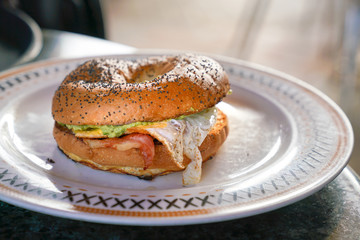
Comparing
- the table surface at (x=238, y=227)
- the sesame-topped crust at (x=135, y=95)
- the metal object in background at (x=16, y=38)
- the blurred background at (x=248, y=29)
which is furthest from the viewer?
the blurred background at (x=248, y=29)

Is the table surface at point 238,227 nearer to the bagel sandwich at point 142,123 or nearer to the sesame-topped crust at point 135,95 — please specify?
the bagel sandwich at point 142,123

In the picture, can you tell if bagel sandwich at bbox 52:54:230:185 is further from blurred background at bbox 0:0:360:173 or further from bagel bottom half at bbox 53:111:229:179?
blurred background at bbox 0:0:360:173

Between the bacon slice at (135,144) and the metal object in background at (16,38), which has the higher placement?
the bacon slice at (135,144)

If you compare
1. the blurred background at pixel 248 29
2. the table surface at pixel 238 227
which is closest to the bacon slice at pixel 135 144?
the table surface at pixel 238 227

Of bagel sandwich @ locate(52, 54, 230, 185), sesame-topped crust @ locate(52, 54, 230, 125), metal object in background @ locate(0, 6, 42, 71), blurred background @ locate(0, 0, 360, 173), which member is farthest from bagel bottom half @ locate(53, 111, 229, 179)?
blurred background @ locate(0, 0, 360, 173)

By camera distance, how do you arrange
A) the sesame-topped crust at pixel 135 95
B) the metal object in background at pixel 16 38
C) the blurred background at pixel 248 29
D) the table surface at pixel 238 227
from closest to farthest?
the table surface at pixel 238 227 → the sesame-topped crust at pixel 135 95 → the metal object in background at pixel 16 38 → the blurred background at pixel 248 29

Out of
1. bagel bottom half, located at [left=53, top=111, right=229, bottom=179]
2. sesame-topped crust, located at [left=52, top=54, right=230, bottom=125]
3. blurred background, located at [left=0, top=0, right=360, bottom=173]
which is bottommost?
blurred background, located at [left=0, top=0, right=360, bottom=173]
